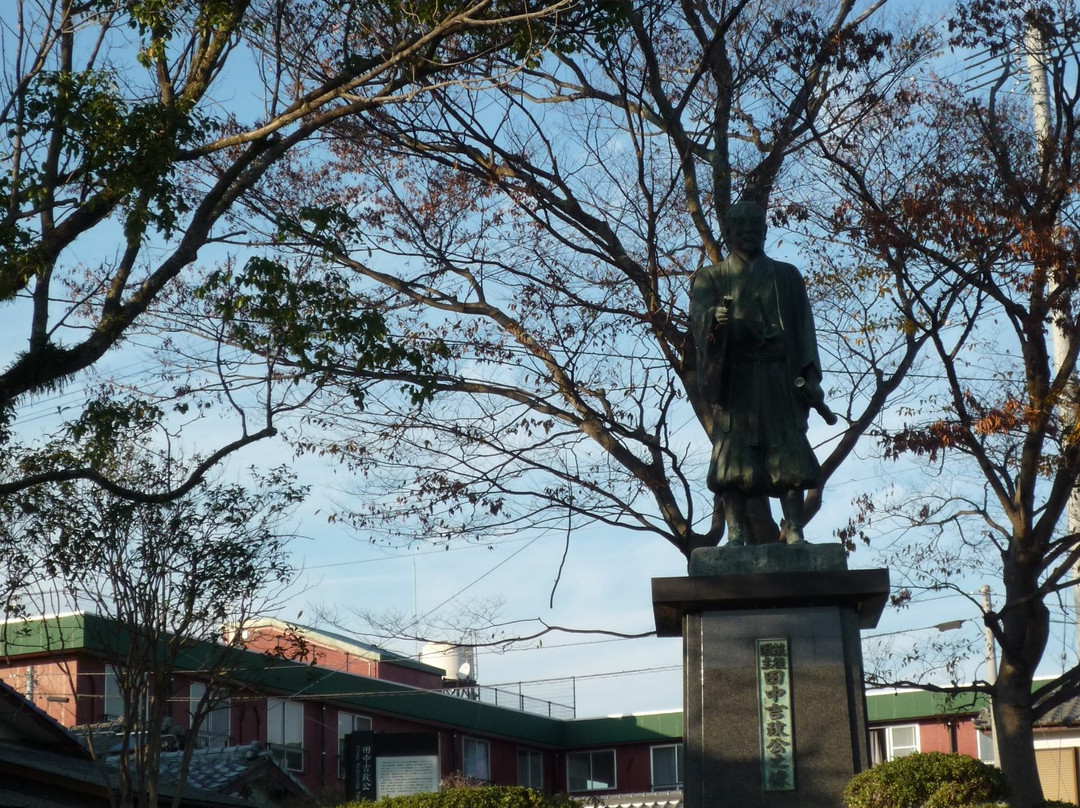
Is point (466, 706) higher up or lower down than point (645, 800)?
higher up

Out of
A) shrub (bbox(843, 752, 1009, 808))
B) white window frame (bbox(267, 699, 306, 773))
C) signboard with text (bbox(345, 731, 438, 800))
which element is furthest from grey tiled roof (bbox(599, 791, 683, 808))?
shrub (bbox(843, 752, 1009, 808))

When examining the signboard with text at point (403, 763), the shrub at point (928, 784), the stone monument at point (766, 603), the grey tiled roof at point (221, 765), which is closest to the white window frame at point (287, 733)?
the grey tiled roof at point (221, 765)

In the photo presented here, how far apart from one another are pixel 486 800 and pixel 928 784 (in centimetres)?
276

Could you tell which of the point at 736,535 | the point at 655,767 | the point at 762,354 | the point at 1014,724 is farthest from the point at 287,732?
the point at 762,354

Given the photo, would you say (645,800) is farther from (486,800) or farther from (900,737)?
(486,800)

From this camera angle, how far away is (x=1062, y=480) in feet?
39.4

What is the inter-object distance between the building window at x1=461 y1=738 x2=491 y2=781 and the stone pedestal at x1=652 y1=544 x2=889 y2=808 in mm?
21408

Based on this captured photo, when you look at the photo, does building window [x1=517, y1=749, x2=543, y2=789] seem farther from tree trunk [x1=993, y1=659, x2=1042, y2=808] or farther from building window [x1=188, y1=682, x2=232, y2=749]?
tree trunk [x1=993, y1=659, x2=1042, y2=808]

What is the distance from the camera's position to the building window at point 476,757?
2858cm

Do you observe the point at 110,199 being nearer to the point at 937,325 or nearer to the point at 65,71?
the point at 65,71

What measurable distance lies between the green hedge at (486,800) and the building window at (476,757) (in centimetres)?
2018

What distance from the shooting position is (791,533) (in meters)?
8.07

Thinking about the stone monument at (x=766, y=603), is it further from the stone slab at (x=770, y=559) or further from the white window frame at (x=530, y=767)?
the white window frame at (x=530, y=767)

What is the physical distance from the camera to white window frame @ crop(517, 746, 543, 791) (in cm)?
3056
